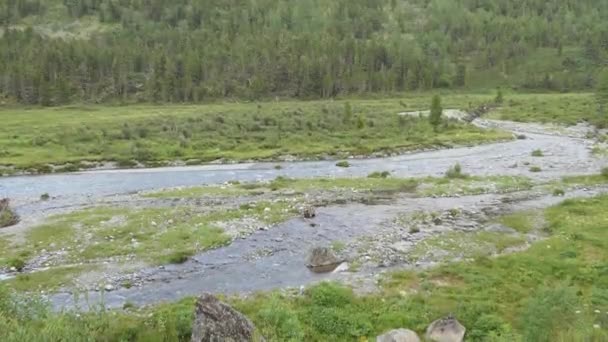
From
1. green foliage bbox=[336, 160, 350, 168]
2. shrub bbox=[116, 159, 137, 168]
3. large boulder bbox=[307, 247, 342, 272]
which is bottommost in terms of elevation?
shrub bbox=[116, 159, 137, 168]

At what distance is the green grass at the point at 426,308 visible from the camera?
60.2ft

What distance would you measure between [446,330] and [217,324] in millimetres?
8724

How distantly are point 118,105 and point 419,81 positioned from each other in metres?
96.3

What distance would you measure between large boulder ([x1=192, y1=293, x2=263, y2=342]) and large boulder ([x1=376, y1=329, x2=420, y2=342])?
16.0ft

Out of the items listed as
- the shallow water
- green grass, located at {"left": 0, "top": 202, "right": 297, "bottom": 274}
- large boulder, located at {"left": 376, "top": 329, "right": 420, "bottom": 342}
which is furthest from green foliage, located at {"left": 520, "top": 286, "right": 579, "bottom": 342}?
green grass, located at {"left": 0, "top": 202, "right": 297, "bottom": 274}

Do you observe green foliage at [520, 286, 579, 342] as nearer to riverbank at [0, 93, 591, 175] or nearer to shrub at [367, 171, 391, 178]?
shrub at [367, 171, 391, 178]

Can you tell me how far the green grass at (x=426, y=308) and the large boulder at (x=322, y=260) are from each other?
3688 millimetres

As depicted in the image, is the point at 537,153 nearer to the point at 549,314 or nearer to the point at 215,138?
the point at 215,138

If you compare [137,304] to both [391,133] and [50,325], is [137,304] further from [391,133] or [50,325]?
[391,133]

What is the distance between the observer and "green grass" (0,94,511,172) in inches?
2992

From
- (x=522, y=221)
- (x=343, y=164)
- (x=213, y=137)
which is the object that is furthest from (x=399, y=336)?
A: (x=213, y=137)

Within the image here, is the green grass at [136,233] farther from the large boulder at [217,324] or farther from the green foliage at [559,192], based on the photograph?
the green foliage at [559,192]

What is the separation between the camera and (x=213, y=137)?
87.5m

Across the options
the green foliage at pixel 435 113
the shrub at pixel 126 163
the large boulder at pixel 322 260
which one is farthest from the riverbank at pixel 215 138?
the large boulder at pixel 322 260
